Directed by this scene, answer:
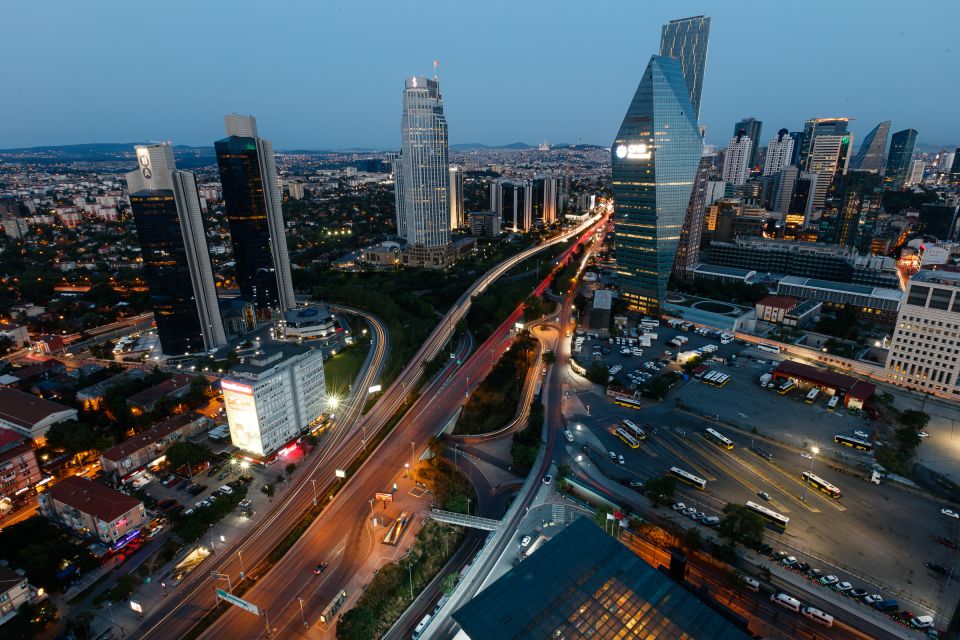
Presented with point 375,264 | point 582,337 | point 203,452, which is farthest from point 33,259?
point 582,337

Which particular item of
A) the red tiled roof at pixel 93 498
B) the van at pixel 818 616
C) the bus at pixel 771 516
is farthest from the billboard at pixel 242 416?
the van at pixel 818 616

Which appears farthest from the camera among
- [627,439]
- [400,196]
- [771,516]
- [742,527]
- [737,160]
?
[737,160]

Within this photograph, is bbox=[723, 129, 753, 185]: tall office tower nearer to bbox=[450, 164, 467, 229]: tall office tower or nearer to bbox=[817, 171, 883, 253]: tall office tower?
bbox=[817, 171, 883, 253]: tall office tower

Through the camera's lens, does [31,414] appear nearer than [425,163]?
Yes

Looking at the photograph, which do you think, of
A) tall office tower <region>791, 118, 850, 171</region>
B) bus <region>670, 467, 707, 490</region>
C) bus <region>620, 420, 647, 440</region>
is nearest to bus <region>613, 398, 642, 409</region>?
bus <region>620, 420, 647, 440</region>

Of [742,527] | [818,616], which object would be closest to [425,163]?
[742,527]

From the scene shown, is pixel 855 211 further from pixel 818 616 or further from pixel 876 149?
pixel 818 616
